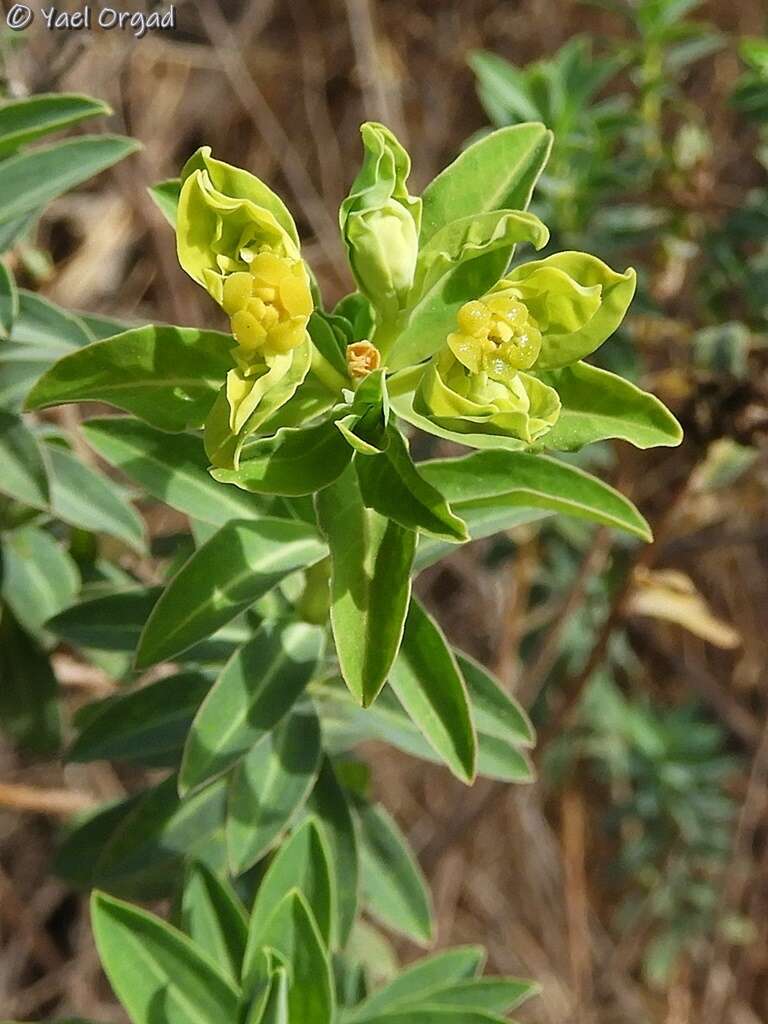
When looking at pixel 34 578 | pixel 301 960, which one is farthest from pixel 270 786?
pixel 34 578

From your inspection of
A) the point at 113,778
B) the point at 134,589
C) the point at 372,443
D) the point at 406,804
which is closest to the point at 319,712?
the point at 134,589

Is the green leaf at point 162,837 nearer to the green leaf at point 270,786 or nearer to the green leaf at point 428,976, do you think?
the green leaf at point 270,786

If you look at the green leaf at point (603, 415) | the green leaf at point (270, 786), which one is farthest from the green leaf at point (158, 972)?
the green leaf at point (603, 415)

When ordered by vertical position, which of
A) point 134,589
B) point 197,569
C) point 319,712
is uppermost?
point 197,569

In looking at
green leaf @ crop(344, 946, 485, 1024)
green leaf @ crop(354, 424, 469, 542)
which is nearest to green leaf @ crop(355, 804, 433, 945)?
green leaf @ crop(344, 946, 485, 1024)

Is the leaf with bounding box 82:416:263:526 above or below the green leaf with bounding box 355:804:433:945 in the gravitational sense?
above

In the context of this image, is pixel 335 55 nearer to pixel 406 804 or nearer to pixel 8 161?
pixel 406 804

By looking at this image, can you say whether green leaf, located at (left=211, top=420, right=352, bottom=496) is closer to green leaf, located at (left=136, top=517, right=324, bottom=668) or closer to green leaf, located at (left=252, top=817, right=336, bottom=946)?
green leaf, located at (left=136, top=517, right=324, bottom=668)
